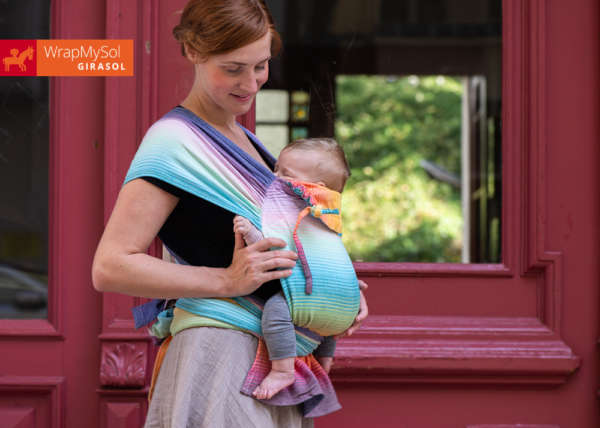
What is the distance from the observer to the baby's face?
1913 millimetres

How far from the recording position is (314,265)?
178 centimetres

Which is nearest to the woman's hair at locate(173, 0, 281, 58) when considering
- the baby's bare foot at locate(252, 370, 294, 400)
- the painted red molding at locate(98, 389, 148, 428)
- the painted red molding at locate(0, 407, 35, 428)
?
the baby's bare foot at locate(252, 370, 294, 400)

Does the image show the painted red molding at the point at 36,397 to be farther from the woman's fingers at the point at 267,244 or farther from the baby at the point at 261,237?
the woman's fingers at the point at 267,244

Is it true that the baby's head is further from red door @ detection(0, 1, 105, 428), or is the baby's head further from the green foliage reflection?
the green foliage reflection

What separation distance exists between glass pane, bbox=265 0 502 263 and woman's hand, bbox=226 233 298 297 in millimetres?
1834

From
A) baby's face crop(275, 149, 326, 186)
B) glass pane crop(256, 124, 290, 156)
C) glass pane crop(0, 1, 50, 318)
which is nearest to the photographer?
baby's face crop(275, 149, 326, 186)

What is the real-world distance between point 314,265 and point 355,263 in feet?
4.75

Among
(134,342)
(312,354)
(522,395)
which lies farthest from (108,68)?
(522,395)

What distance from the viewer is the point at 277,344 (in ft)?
5.71

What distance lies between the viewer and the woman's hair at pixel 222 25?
1740 mm

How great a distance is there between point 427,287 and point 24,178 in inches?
72.0

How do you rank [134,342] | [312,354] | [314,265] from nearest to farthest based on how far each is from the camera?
[314,265]
[312,354]
[134,342]

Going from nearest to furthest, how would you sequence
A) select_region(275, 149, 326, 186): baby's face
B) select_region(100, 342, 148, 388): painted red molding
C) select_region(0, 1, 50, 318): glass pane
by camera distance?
select_region(275, 149, 326, 186): baby's face → select_region(100, 342, 148, 388): painted red molding → select_region(0, 1, 50, 318): glass pane

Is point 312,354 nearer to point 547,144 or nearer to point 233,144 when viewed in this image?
point 233,144
